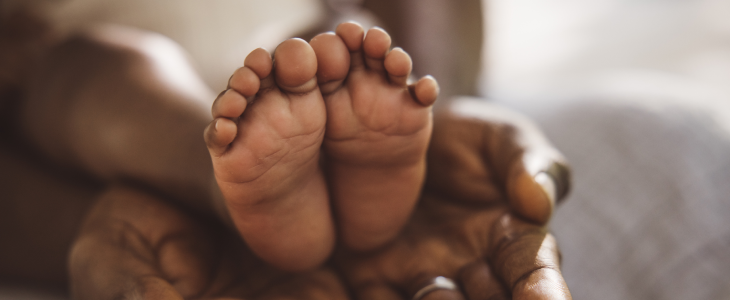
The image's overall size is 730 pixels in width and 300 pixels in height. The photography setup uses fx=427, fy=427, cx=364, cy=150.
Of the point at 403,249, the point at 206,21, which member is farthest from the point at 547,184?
the point at 206,21

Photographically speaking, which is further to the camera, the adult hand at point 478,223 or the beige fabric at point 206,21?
the beige fabric at point 206,21

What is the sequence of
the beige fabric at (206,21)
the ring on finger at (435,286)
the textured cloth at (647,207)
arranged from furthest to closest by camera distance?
the beige fabric at (206,21) < the textured cloth at (647,207) < the ring on finger at (435,286)

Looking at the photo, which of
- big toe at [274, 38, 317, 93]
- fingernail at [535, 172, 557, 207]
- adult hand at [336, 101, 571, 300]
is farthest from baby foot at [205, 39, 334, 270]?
fingernail at [535, 172, 557, 207]

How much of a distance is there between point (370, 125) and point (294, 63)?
11 cm

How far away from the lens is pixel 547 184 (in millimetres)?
480

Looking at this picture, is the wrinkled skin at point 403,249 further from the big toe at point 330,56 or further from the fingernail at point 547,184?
the big toe at point 330,56

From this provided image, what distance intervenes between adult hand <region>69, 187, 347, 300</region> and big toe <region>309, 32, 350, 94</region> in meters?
0.25

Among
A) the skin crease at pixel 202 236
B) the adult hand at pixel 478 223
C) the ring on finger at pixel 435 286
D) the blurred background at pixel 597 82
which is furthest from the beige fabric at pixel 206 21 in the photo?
the ring on finger at pixel 435 286

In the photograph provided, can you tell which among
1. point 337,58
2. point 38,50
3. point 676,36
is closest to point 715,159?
point 337,58

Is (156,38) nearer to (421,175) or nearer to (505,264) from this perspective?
(421,175)

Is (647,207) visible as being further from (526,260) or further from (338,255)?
(338,255)

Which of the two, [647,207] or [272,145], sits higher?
[272,145]

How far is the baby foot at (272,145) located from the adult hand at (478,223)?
0.45 feet

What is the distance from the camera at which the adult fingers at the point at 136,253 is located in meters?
0.43
